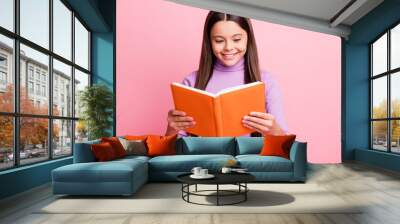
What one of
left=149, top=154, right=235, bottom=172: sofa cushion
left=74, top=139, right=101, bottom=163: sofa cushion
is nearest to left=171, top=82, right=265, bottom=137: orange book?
left=149, top=154, right=235, bottom=172: sofa cushion

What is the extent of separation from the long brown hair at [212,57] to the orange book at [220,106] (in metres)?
1.19

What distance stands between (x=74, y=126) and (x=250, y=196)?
366cm

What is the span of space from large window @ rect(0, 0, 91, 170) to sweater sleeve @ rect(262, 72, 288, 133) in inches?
135

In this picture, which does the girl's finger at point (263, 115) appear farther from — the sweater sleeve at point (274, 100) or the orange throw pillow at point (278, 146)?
the orange throw pillow at point (278, 146)

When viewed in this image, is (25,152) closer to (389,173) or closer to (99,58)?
(99,58)

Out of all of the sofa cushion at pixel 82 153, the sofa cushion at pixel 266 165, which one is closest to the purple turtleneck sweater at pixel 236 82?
the sofa cushion at pixel 266 165

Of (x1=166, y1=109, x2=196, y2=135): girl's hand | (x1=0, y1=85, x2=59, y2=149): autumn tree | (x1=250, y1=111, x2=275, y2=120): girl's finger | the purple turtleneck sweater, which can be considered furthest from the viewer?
the purple turtleneck sweater

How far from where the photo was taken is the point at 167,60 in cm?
761

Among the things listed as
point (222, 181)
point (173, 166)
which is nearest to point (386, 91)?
point (173, 166)

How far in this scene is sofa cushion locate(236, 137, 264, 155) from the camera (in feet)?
20.6

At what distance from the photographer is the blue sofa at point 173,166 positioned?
448 centimetres

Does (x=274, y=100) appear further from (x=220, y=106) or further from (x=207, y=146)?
(x=220, y=106)

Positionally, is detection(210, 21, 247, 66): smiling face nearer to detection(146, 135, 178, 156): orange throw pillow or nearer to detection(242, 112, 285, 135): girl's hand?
detection(242, 112, 285, 135): girl's hand

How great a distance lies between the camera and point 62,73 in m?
6.25
